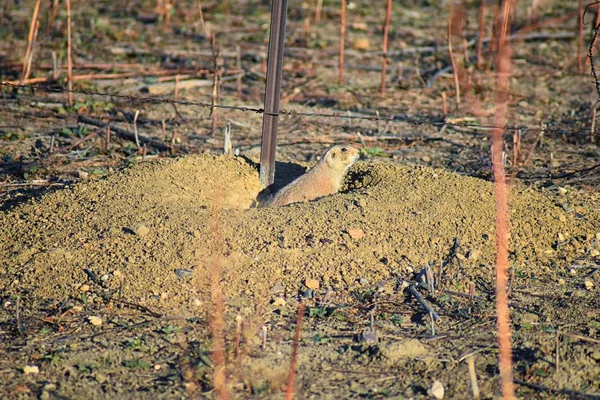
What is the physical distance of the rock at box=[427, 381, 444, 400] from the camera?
3.45 metres

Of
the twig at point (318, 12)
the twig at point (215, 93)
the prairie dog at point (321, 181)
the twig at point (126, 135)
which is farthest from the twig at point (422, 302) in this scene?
the twig at point (318, 12)

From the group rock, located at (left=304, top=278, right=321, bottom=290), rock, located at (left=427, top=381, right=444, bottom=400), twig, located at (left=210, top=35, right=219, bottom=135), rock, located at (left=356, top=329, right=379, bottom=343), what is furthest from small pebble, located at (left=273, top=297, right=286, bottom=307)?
twig, located at (left=210, top=35, right=219, bottom=135)

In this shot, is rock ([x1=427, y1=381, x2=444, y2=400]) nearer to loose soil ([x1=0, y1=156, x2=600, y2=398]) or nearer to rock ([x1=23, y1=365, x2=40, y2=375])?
loose soil ([x1=0, y1=156, x2=600, y2=398])

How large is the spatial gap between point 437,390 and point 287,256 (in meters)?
1.35

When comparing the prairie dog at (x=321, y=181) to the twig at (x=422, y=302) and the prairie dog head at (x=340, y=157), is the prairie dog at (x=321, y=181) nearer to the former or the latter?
the prairie dog head at (x=340, y=157)

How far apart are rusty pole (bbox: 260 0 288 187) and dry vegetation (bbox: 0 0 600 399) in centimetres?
16

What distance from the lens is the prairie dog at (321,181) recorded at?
5.26m

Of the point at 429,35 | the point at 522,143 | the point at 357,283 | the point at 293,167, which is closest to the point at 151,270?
the point at 357,283

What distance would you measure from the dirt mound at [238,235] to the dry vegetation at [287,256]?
0.04ft

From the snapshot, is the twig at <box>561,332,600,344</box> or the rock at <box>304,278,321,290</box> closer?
the twig at <box>561,332,600,344</box>

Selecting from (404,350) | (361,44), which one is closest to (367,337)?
(404,350)

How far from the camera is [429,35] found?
36.4ft

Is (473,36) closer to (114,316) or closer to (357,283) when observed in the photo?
(357,283)

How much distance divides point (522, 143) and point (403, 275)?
3.15m
